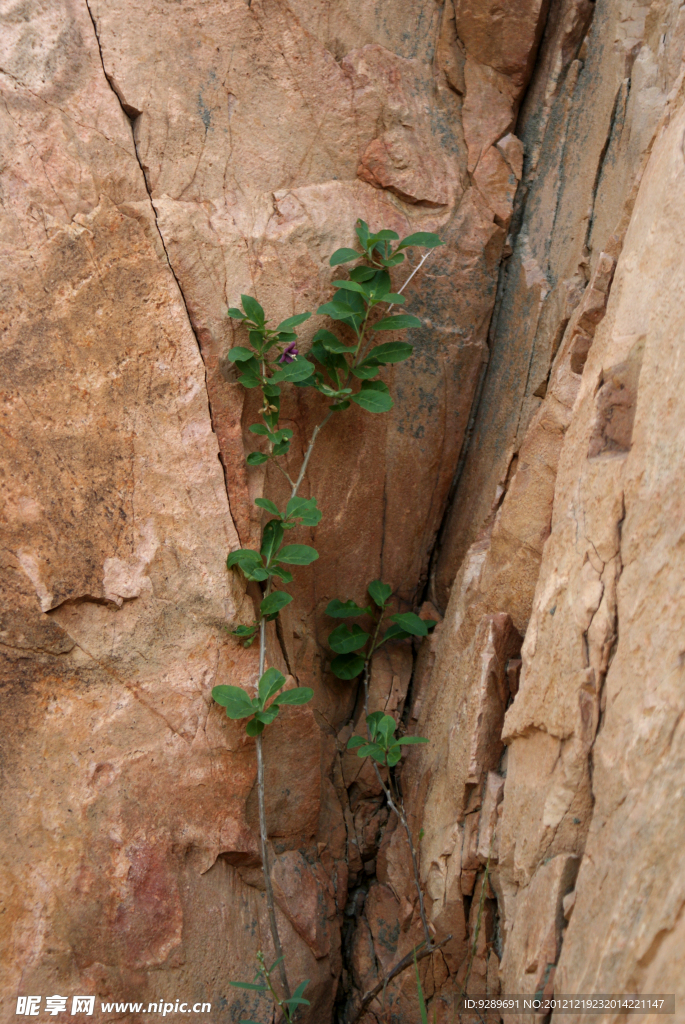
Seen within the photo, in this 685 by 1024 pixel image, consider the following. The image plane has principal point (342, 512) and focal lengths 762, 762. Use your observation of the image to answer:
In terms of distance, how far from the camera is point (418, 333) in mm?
2619

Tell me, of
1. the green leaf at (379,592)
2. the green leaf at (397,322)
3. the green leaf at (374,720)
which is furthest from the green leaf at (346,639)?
the green leaf at (397,322)

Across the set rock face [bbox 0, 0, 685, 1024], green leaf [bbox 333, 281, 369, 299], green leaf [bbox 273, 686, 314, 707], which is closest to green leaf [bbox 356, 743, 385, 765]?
rock face [bbox 0, 0, 685, 1024]

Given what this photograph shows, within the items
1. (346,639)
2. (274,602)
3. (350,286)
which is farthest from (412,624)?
(350,286)

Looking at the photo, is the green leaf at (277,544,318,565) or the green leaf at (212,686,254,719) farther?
the green leaf at (277,544,318,565)

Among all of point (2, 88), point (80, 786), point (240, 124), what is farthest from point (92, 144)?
point (80, 786)

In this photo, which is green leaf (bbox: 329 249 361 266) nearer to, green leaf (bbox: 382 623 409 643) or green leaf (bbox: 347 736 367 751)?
green leaf (bbox: 382 623 409 643)

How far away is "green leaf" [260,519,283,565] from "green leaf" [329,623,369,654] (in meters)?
0.45

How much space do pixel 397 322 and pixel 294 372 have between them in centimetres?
38

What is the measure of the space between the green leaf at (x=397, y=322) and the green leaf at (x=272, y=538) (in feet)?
2.28

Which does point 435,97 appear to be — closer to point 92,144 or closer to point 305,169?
point 305,169

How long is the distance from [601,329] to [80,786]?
190 centimetres

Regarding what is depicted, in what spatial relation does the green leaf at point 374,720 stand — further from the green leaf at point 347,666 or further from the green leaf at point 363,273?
the green leaf at point 363,273

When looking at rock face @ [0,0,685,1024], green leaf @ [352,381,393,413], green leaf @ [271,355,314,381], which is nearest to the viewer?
rock face @ [0,0,685,1024]

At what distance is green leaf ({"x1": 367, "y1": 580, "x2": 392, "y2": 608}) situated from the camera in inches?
105
